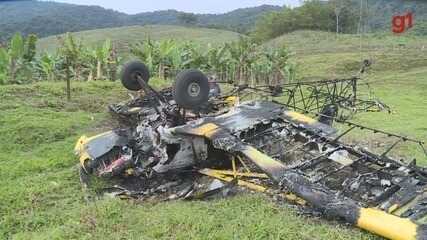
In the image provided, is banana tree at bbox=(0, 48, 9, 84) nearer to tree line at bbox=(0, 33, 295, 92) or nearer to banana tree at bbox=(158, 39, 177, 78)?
tree line at bbox=(0, 33, 295, 92)

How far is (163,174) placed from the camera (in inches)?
381

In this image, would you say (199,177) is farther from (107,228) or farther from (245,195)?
(107,228)

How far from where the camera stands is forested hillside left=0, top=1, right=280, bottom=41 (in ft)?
179

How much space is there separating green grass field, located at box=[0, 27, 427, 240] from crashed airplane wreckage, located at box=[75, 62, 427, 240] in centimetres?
36

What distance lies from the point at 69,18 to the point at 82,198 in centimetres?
9289

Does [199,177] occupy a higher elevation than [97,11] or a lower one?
lower

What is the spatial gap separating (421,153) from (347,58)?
3169cm

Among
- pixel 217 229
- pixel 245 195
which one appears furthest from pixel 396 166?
pixel 217 229

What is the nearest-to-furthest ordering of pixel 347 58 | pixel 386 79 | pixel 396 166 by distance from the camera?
pixel 396 166 < pixel 386 79 < pixel 347 58

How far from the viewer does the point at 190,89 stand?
9.58m

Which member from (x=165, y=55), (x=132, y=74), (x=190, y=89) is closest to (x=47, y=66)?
(x=165, y=55)

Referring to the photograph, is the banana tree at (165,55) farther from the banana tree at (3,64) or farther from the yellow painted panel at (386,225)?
the yellow painted panel at (386,225)

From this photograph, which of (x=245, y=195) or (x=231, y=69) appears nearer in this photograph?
(x=245, y=195)

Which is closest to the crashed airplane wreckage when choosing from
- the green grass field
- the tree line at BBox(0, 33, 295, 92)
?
the green grass field
